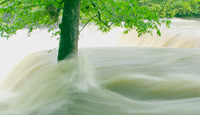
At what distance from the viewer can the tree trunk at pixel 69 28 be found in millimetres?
4992

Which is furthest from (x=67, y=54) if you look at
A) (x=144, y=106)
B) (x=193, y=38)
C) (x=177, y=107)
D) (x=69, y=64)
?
(x=193, y=38)

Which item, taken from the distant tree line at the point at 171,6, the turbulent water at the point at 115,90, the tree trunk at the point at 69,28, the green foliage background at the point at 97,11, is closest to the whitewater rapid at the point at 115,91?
the turbulent water at the point at 115,90

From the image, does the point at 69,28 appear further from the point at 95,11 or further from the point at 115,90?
the point at 115,90

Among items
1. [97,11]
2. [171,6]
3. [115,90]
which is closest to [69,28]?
[97,11]

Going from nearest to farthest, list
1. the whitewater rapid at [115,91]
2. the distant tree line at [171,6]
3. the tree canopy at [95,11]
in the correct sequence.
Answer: the whitewater rapid at [115,91] < the tree canopy at [95,11] < the distant tree line at [171,6]

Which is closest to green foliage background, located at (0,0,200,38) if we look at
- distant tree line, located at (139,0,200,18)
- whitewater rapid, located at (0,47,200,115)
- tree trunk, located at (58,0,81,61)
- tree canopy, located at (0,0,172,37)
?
tree canopy, located at (0,0,172,37)

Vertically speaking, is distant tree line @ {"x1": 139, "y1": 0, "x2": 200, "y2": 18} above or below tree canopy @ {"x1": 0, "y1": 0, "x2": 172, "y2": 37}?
above

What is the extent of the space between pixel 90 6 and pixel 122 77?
1661mm

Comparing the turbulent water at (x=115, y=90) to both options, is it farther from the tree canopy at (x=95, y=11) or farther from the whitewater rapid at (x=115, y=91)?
the tree canopy at (x=95, y=11)

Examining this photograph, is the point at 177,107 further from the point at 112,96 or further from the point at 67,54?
the point at 67,54

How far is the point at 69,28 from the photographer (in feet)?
16.6

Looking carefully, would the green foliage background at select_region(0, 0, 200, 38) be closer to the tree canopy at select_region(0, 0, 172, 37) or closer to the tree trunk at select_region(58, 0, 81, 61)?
the tree canopy at select_region(0, 0, 172, 37)

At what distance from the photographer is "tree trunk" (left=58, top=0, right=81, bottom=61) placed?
4992mm

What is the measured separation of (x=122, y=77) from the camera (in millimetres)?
4945
